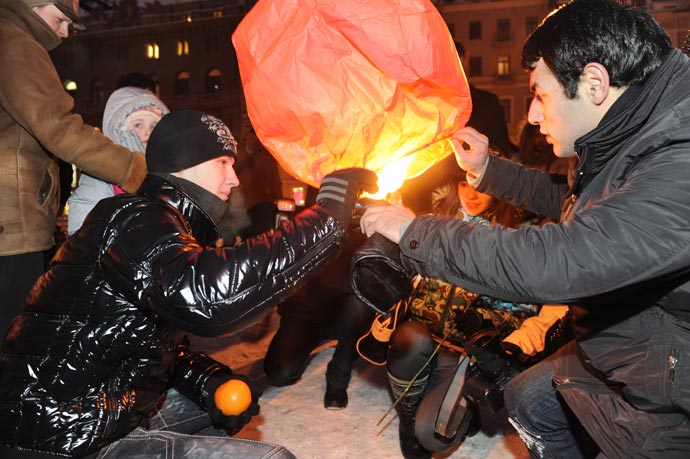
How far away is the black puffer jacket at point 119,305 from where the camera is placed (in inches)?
65.0

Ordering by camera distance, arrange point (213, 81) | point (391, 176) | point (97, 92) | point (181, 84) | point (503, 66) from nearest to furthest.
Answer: point (391, 176) → point (503, 66) → point (213, 81) → point (181, 84) → point (97, 92)

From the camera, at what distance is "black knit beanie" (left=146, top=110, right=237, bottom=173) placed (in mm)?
2059

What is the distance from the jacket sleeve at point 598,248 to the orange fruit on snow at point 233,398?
961 millimetres

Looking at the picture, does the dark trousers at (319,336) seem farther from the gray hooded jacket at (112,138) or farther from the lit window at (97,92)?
the lit window at (97,92)

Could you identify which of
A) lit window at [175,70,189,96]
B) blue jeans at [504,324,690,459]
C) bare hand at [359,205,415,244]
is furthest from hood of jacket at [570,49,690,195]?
lit window at [175,70,189,96]

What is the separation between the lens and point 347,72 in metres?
1.94

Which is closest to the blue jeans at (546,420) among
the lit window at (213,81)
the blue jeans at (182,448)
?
the blue jeans at (182,448)

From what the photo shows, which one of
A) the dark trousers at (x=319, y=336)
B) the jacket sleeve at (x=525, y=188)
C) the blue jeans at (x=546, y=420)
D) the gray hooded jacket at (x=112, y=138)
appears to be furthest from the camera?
the dark trousers at (x=319, y=336)

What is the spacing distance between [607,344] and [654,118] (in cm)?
75

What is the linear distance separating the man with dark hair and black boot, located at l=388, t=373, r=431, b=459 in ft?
3.90

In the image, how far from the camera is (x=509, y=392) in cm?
243

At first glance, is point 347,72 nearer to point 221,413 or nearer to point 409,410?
point 221,413

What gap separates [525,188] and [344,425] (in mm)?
1851

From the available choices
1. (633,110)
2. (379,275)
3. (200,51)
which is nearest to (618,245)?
(633,110)
